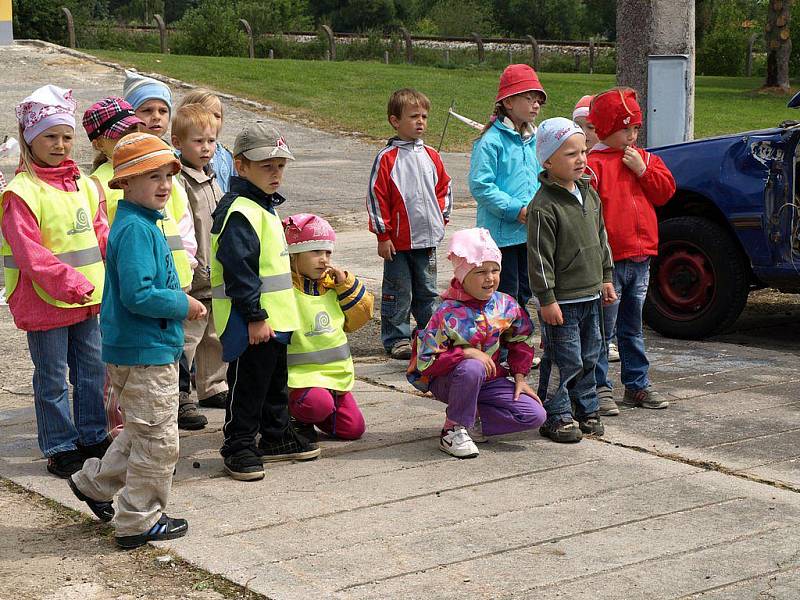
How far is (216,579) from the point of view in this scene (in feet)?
13.8

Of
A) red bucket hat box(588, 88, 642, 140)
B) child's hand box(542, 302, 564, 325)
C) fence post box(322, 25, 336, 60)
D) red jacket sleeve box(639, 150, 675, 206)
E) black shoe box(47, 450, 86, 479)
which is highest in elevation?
fence post box(322, 25, 336, 60)

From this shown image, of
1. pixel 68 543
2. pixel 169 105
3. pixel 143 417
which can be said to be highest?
pixel 169 105

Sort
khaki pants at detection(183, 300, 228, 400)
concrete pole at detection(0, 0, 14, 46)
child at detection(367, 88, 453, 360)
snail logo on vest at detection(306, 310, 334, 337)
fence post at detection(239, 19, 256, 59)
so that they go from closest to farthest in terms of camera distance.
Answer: snail logo on vest at detection(306, 310, 334, 337)
khaki pants at detection(183, 300, 228, 400)
child at detection(367, 88, 453, 360)
concrete pole at detection(0, 0, 14, 46)
fence post at detection(239, 19, 256, 59)

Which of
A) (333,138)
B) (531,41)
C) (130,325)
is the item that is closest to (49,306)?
(130,325)

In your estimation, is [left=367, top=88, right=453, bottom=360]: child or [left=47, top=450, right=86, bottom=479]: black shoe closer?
[left=47, top=450, right=86, bottom=479]: black shoe

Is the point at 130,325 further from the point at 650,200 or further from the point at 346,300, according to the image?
the point at 650,200

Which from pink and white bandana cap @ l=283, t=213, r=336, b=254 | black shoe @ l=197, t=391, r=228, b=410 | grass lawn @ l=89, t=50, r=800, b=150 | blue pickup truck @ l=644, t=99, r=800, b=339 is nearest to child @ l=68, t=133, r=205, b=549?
pink and white bandana cap @ l=283, t=213, r=336, b=254

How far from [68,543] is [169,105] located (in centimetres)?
262

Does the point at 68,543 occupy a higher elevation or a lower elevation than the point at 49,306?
lower

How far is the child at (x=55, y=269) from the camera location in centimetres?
530

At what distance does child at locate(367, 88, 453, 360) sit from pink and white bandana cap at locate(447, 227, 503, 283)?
174 centimetres

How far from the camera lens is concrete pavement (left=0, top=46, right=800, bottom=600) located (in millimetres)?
4168

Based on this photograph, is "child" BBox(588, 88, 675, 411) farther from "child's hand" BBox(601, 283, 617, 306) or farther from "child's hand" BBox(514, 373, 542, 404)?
"child's hand" BBox(514, 373, 542, 404)

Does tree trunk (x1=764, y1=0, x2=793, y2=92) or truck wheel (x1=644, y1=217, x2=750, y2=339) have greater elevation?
tree trunk (x1=764, y1=0, x2=793, y2=92)
